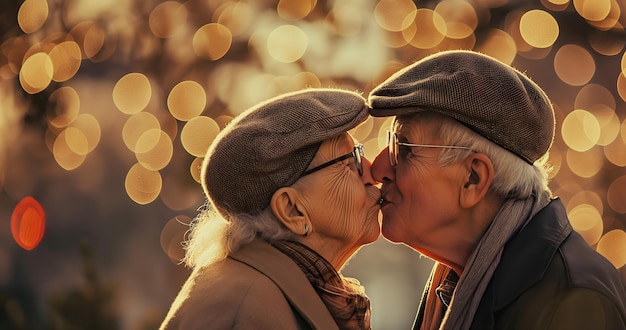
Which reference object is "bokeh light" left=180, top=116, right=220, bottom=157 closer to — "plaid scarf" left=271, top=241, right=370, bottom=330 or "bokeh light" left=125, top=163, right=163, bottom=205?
"bokeh light" left=125, top=163, right=163, bottom=205

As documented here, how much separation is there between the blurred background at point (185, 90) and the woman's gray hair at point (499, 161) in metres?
5.07

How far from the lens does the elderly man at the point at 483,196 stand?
3537mm

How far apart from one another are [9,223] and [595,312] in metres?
8.18

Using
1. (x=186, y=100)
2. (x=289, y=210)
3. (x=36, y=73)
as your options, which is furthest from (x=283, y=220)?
(x=186, y=100)

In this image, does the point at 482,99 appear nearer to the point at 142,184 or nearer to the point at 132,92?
the point at 132,92

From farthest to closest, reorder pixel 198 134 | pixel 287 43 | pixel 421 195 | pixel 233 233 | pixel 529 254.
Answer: pixel 198 134
pixel 287 43
pixel 421 195
pixel 233 233
pixel 529 254

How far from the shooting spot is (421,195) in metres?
4.00

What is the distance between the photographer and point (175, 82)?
32.7 ft

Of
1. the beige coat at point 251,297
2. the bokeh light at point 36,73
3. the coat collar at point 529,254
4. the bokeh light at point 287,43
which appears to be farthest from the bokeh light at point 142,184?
the coat collar at point 529,254

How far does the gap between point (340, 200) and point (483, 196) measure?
0.53m

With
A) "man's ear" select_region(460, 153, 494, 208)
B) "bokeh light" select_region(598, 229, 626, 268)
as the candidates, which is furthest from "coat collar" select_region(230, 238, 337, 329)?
"bokeh light" select_region(598, 229, 626, 268)

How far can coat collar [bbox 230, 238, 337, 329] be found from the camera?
358cm

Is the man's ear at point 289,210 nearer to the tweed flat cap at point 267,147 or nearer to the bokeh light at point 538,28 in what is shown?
the tweed flat cap at point 267,147

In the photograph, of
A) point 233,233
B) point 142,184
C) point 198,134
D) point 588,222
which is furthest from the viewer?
point 588,222
